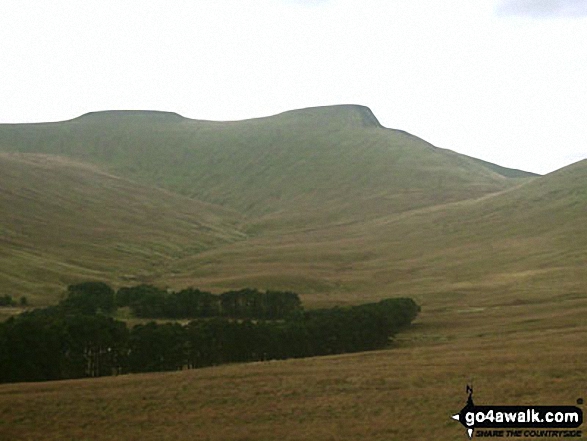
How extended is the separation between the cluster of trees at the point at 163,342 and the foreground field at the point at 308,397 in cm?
1033

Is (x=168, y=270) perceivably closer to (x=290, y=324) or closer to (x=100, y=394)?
(x=290, y=324)

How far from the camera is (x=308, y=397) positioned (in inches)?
1706

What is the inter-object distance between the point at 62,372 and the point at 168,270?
107794mm

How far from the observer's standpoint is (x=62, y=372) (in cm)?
6300

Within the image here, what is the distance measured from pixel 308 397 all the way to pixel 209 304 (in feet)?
228

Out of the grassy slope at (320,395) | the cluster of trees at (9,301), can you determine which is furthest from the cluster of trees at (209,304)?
the grassy slope at (320,395)

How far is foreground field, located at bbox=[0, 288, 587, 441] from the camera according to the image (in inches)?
1462

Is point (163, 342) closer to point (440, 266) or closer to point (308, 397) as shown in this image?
point (308, 397)

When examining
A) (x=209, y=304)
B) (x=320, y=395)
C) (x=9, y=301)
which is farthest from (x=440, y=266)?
(x=320, y=395)

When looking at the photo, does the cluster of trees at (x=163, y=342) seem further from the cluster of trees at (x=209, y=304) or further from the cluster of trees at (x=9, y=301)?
the cluster of trees at (x=9, y=301)

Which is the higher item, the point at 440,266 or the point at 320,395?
the point at 440,266

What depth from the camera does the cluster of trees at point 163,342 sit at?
61.8 meters

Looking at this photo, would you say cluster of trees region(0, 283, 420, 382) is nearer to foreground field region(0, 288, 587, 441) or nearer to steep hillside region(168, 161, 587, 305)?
foreground field region(0, 288, 587, 441)

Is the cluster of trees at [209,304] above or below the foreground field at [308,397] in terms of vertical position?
above
